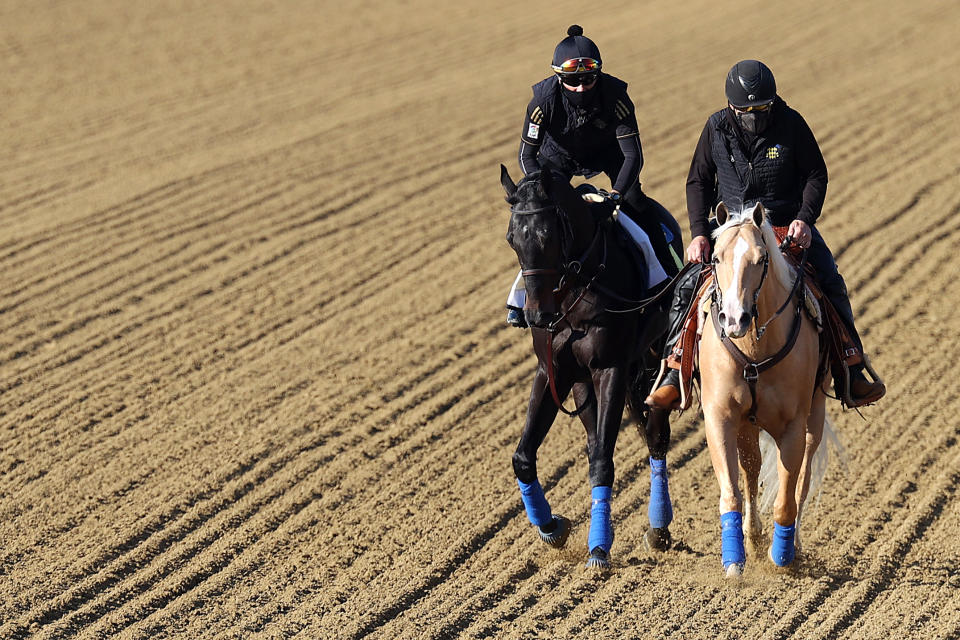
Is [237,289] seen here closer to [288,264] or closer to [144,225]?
[288,264]

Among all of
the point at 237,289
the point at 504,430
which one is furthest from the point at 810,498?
the point at 237,289

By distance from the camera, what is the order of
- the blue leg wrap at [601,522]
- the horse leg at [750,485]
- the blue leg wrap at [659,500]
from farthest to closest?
the blue leg wrap at [659,500], the blue leg wrap at [601,522], the horse leg at [750,485]

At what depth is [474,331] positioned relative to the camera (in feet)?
39.1

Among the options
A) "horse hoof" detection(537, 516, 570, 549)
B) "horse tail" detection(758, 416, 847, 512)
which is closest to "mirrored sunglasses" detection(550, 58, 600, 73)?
"horse tail" detection(758, 416, 847, 512)

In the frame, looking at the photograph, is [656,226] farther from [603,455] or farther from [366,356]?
[366,356]

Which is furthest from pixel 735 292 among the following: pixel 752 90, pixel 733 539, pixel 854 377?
pixel 854 377

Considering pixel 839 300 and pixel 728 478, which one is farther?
pixel 839 300

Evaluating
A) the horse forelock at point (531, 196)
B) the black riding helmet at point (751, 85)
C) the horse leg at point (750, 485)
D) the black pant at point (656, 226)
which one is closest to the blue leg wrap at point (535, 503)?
the horse leg at point (750, 485)

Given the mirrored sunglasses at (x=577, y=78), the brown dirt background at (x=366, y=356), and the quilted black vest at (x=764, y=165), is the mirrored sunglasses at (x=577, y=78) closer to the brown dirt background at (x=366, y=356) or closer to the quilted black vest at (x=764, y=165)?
the quilted black vest at (x=764, y=165)

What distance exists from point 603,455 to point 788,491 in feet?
3.78

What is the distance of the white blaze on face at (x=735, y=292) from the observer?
244 inches

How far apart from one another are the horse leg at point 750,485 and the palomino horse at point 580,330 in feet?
2.16

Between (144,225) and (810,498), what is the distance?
8.96m

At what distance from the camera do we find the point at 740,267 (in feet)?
20.6
